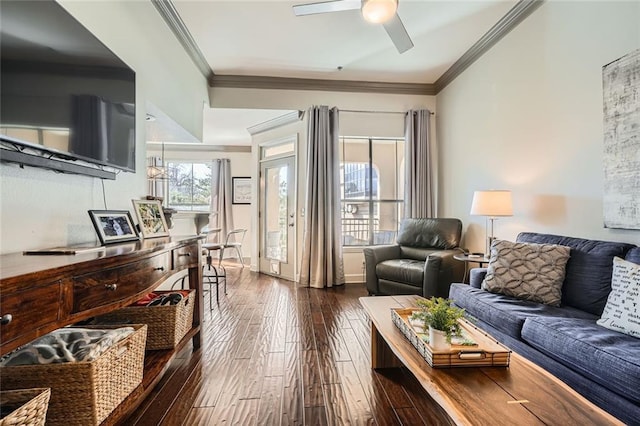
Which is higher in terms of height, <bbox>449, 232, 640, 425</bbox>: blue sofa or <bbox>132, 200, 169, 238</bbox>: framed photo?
<bbox>132, 200, 169, 238</bbox>: framed photo

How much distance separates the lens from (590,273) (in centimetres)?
192

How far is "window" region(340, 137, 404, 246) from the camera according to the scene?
4.66 metres

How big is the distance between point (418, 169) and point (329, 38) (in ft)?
6.95

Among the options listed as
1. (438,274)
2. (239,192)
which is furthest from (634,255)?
(239,192)

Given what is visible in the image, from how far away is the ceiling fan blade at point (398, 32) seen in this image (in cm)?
243

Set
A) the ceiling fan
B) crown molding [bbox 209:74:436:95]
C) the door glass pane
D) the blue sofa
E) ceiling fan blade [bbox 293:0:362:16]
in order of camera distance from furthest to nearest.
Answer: the door glass pane → crown molding [bbox 209:74:436:95] → ceiling fan blade [bbox 293:0:362:16] → the ceiling fan → the blue sofa

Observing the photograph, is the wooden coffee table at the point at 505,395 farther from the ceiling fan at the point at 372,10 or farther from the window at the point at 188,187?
the window at the point at 188,187

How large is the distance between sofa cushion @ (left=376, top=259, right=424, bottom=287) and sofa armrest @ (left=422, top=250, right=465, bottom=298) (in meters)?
0.12

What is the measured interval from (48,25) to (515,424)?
230 centimetres

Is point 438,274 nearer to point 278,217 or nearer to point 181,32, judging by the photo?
point 278,217

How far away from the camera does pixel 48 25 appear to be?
131 cm

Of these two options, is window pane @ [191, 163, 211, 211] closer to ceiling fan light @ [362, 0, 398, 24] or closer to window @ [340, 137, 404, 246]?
window @ [340, 137, 404, 246]

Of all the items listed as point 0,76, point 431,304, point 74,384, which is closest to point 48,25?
point 0,76

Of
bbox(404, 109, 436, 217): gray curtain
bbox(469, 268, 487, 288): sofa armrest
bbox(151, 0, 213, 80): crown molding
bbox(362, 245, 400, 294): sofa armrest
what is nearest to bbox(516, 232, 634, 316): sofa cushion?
bbox(469, 268, 487, 288): sofa armrest
